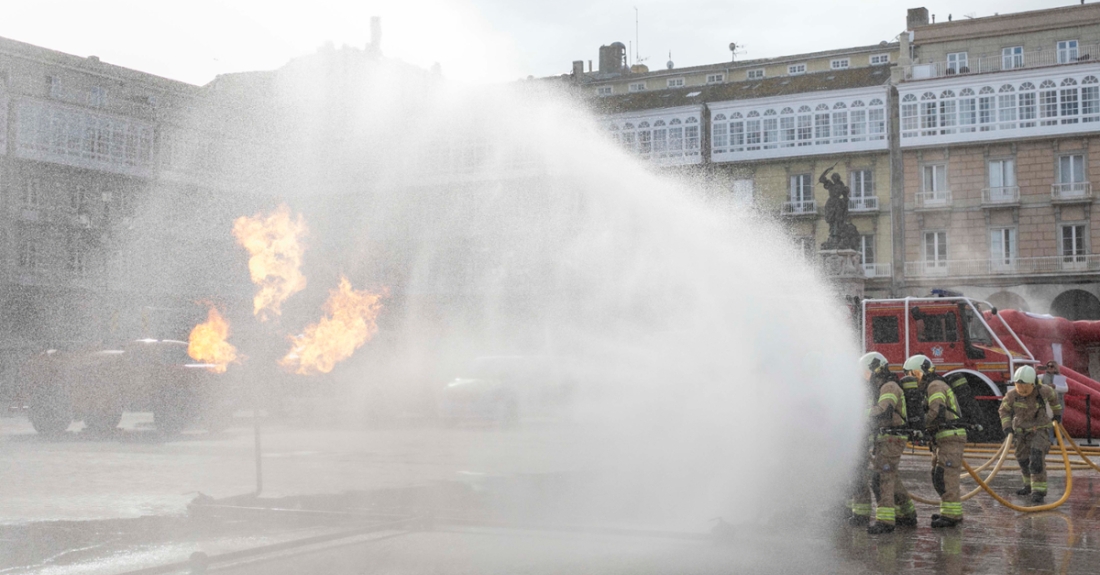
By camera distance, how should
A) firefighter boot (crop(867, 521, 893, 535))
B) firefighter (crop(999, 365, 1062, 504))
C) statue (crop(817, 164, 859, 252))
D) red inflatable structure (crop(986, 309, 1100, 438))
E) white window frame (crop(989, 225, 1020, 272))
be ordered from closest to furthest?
firefighter boot (crop(867, 521, 893, 535)) → firefighter (crop(999, 365, 1062, 504)) → red inflatable structure (crop(986, 309, 1100, 438)) → statue (crop(817, 164, 859, 252)) → white window frame (crop(989, 225, 1020, 272))

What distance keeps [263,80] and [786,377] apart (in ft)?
133

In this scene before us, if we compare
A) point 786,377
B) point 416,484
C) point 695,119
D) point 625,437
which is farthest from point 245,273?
point 786,377

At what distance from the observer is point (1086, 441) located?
19.6m

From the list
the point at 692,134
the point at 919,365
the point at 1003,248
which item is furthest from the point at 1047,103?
the point at 919,365

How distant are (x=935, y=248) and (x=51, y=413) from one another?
1449 inches

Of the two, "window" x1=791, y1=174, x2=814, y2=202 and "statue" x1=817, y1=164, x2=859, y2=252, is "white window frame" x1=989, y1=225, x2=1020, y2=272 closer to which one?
"window" x1=791, y1=174, x2=814, y2=202

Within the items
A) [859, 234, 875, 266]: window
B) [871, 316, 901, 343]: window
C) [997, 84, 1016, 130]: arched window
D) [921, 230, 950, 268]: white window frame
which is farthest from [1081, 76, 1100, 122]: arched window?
[871, 316, 901, 343]: window

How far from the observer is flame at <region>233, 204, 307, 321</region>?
12.9 m

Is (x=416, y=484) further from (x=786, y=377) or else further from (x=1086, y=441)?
(x=1086, y=441)

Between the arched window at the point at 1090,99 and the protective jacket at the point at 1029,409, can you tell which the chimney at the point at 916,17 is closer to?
the arched window at the point at 1090,99

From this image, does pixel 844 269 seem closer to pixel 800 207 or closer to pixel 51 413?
pixel 51 413

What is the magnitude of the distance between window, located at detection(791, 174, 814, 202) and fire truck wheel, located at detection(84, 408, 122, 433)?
112ft

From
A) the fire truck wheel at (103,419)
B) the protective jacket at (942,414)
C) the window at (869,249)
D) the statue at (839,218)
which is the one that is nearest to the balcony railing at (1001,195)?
the window at (869,249)

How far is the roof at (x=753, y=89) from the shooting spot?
156 feet
